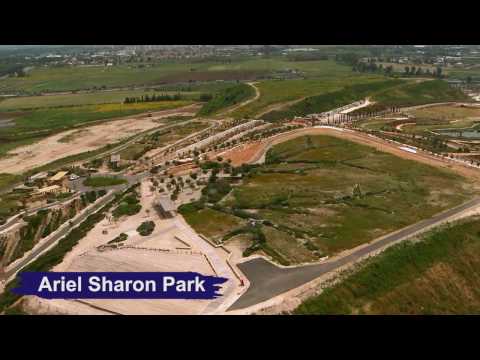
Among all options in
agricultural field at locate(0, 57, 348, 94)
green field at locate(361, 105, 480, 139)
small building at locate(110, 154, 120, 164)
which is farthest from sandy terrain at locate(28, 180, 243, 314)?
agricultural field at locate(0, 57, 348, 94)

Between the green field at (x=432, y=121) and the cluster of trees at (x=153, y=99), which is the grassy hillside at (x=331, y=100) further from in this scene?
the cluster of trees at (x=153, y=99)

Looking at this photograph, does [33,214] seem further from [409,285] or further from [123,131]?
[123,131]

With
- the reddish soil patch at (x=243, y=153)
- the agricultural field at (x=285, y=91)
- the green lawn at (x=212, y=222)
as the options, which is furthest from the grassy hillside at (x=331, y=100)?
the green lawn at (x=212, y=222)

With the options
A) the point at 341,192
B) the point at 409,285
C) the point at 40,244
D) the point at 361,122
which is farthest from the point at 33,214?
the point at 361,122

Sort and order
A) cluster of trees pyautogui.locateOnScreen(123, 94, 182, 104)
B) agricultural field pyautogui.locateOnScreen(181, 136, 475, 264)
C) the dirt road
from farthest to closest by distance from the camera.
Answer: cluster of trees pyautogui.locateOnScreen(123, 94, 182, 104) → the dirt road → agricultural field pyautogui.locateOnScreen(181, 136, 475, 264)

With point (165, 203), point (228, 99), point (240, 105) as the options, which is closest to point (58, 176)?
point (165, 203)

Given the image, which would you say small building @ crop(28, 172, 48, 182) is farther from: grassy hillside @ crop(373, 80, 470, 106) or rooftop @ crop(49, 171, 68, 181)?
grassy hillside @ crop(373, 80, 470, 106)
